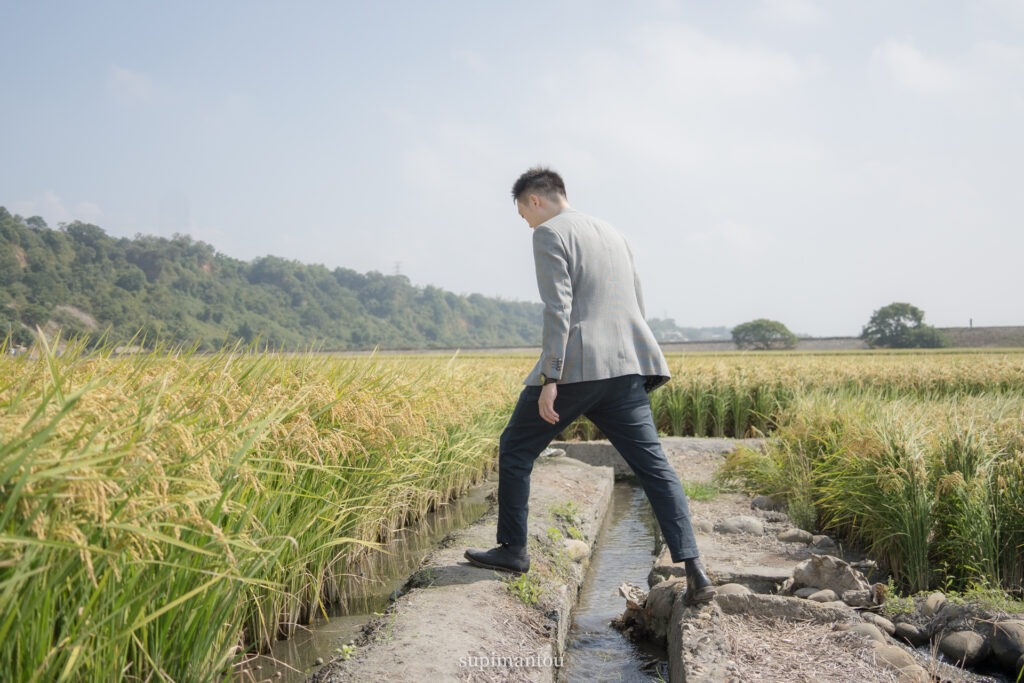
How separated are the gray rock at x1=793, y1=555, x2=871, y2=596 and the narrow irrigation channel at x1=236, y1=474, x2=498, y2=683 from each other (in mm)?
2239

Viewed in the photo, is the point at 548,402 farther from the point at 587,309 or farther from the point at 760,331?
the point at 760,331

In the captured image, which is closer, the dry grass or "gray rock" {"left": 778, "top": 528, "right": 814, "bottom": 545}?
the dry grass

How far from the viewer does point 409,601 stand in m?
3.25

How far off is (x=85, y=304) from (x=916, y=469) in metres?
24.9

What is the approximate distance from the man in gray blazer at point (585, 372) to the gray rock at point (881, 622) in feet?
3.12

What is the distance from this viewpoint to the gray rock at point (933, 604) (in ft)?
12.2

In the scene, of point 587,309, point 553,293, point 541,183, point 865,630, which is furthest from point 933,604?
point 541,183

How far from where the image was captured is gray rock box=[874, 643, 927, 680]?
2.99 meters

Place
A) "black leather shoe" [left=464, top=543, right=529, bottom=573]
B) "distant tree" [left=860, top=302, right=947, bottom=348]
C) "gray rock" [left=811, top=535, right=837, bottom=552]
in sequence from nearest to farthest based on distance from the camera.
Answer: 1. "black leather shoe" [left=464, top=543, right=529, bottom=573]
2. "gray rock" [left=811, top=535, right=837, bottom=552]
3. "distant tree" [left=860, top=302, right=947, bottom=348]

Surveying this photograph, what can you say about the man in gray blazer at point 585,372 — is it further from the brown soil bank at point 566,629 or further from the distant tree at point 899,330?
the distant tree at point 899,330

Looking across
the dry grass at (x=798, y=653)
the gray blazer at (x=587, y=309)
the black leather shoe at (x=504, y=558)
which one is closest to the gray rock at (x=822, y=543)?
the dry grass at (x=798, y=653)

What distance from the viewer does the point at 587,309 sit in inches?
135

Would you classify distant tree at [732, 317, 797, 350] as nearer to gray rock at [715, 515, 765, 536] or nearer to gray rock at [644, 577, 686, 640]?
gray rock at [715, 515, 765, 536]

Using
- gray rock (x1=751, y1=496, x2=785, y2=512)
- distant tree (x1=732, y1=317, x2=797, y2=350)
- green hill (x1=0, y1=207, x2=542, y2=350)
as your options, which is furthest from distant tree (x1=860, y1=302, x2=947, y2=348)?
gray rock (x1=751, y1=496, x2=785, y2=512)
